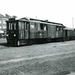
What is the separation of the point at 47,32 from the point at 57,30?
389cm

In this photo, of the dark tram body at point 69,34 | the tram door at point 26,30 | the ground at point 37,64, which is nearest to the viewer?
the ground at point 37,64

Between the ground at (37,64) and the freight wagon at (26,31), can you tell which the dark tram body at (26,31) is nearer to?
the freight wagon at (26,31)

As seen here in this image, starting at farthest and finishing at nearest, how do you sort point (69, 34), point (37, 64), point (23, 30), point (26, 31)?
point (69, 34)
point (26, 31)
point (23, 30)
point (37, 64)

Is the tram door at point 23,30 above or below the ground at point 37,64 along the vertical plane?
above

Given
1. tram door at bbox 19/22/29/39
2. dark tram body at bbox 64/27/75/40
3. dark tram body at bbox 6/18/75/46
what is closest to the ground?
dark tram body at bbox 6/18/75/46

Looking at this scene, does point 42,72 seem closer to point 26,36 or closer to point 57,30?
Answer: point 26,36

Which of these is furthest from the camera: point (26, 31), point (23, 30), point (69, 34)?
point (69, 34)

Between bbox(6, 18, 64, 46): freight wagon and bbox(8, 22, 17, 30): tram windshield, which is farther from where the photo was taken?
bbox(8, 22, 17, 30): tram windshield

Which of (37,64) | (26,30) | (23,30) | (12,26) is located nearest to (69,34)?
(26,30)

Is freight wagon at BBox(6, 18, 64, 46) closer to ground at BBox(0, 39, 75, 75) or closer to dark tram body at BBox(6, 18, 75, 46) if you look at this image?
dark tram body at BBox(6, 18, 75, 46)

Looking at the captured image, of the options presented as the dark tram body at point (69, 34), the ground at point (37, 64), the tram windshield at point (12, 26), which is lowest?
the ground at point (37, 64)

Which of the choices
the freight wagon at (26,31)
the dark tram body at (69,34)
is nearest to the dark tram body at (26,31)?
the freight wagon at (26,31)

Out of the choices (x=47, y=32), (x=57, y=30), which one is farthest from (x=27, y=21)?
(x=57, y=30)

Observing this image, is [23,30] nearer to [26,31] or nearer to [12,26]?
[26,31]
